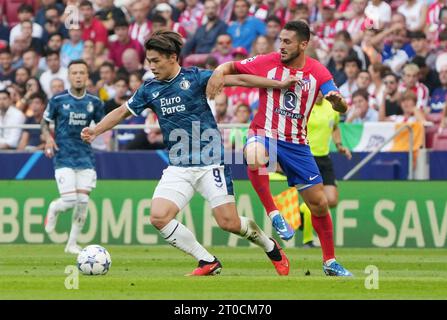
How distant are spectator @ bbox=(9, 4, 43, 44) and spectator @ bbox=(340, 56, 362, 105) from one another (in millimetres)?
7256

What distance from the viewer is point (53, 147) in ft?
62.9

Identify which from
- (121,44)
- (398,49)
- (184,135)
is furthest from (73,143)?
(121,44)

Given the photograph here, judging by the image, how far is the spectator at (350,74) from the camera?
922 inches

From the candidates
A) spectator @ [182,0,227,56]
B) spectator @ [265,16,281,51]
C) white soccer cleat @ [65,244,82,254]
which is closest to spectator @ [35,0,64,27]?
spectator @ [182,0,227,56]

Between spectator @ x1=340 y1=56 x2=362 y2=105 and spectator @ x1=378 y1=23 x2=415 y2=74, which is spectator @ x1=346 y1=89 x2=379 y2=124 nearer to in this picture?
spectator @ x1=340 y1=56 x2=362 y2=105

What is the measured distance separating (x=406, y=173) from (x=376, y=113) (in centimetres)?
155

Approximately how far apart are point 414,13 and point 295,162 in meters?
10.6

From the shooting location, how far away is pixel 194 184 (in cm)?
1404

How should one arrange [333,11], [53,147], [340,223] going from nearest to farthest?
[53,147], [340,223], [333,11]

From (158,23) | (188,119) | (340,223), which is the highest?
(158,23)

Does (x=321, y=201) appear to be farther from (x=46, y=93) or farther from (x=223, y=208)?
(x=46, y=93)

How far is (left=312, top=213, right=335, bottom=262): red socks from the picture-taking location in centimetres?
1432

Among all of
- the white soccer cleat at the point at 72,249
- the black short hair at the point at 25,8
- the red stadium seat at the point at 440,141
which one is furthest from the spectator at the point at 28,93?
the red stadium seat at the point at 440,141

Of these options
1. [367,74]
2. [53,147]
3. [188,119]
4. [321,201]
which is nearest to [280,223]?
[321,201]
